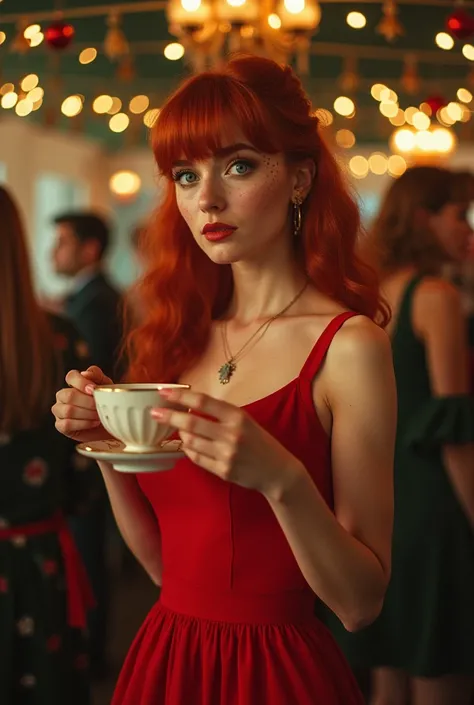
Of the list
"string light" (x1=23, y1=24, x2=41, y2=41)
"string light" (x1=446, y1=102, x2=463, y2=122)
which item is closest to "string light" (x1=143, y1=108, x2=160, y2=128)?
"string light" (x1=23, y1=24, x2=41, y2=41)

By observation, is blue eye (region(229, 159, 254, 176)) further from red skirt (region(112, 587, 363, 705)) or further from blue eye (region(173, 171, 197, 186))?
red skirt (region(112, 587, 363, 705))

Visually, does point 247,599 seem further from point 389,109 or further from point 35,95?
point 389,109

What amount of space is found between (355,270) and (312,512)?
0.57 metres

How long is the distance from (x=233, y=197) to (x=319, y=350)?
0.28 meters

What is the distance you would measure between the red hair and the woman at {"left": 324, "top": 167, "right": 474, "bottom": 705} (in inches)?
39.8

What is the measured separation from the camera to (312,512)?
140 cm

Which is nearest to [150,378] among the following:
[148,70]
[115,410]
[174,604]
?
[174,604]

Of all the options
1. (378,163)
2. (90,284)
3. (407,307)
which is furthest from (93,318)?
(378,163)

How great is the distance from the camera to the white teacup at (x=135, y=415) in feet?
4.42

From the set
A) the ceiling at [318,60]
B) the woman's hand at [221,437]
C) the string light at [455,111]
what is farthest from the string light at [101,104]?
the woman's hand at [221,437]

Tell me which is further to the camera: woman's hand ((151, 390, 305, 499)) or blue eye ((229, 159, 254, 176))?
blue eye ((229, 159, 254, 176))

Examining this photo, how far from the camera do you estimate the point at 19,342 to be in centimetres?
249

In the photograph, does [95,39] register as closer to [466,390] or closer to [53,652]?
[466,390]

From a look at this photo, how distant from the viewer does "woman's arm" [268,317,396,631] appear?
149 cm
